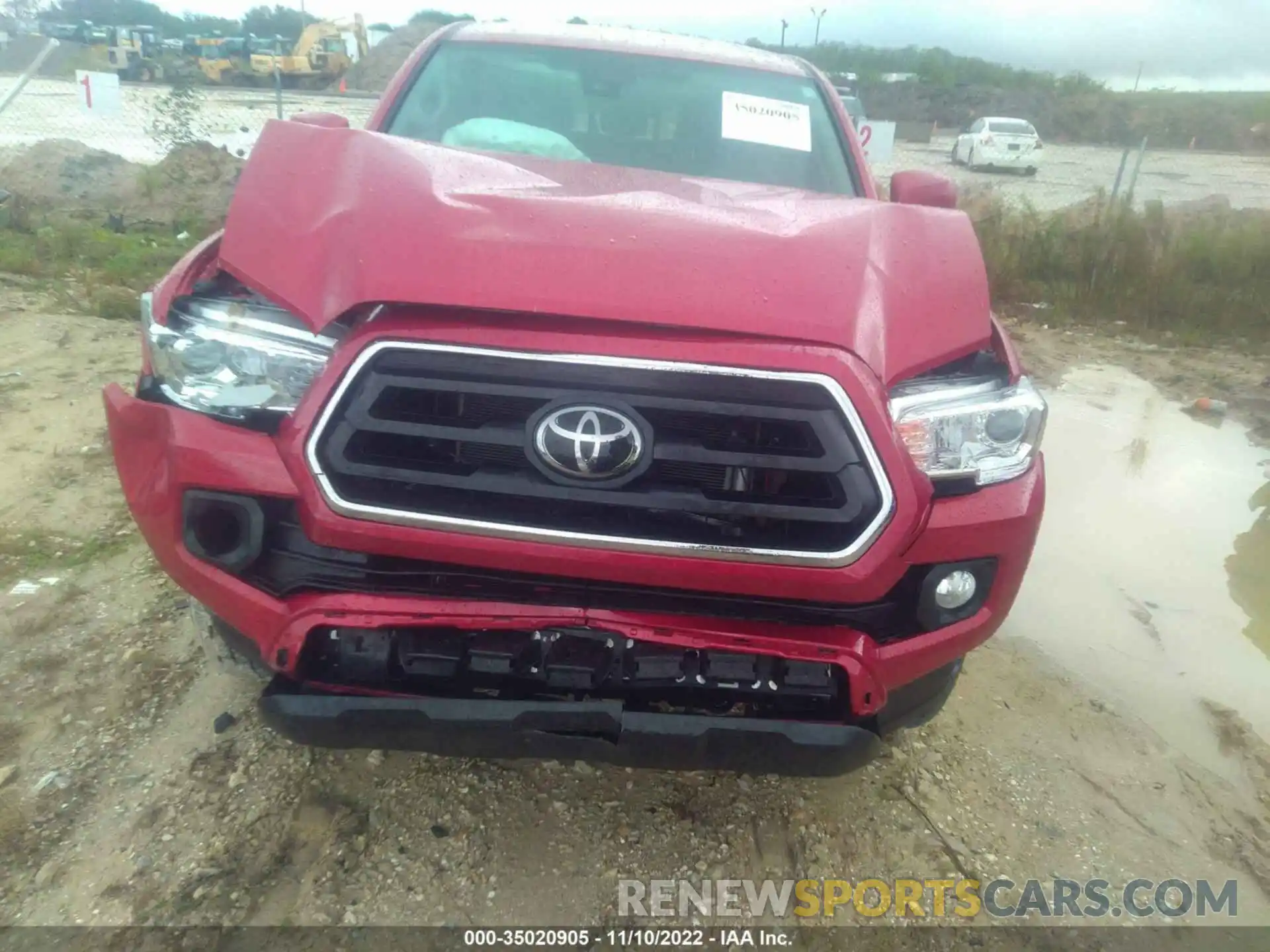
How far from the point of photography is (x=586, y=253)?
1.91 meters

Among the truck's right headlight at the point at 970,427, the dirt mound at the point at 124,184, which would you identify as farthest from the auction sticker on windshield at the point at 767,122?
the dirt mound at the point at 124,184

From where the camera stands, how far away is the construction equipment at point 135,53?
92.7ft

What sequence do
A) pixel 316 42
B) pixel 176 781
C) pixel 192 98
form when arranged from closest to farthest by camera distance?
pixel 176 781 → pixel 192 98 → pixel 316 42

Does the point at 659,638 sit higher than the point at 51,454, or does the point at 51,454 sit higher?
the point at 659,638

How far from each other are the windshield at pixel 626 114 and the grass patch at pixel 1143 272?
5718 millimetres

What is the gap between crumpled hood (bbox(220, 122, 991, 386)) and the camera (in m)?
1.84

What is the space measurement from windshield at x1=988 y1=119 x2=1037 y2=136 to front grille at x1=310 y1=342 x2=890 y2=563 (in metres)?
22.8

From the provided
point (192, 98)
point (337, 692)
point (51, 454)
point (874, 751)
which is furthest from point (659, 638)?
point (192, 98)

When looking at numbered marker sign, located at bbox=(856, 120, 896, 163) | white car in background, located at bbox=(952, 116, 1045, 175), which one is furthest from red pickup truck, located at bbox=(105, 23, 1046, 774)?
white car in background, located at bbox=(952, 116, 1045, 175)

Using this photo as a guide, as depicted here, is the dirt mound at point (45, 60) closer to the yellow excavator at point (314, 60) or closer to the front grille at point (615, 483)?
the front grille at point (615, 483)

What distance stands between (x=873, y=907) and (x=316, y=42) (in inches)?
1386

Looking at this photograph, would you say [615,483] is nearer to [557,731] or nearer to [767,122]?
[557,731]

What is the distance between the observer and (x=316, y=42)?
31.5 metres

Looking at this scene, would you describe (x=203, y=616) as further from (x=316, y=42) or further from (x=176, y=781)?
(x=316, y=42)
